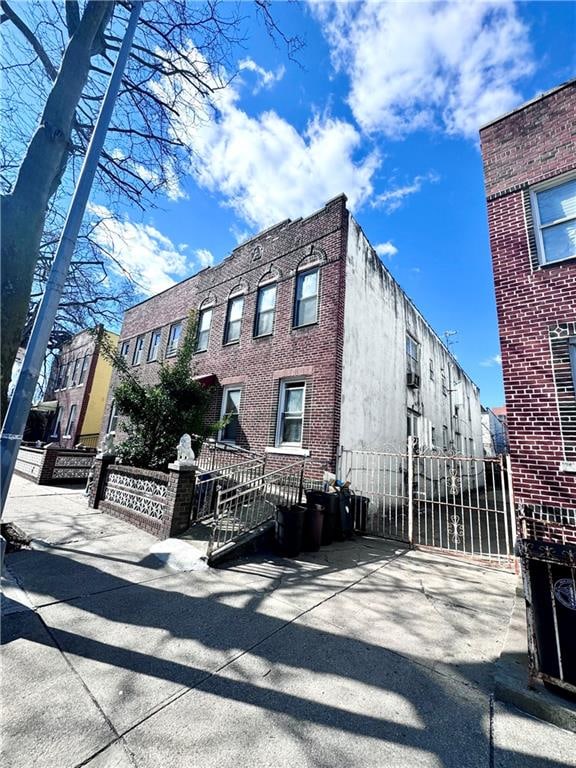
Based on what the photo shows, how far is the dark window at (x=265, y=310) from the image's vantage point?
421 inches

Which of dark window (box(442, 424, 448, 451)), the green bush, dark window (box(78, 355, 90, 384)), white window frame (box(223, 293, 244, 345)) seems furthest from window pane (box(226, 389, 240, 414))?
dark window (box(78, 355, 90, 384))

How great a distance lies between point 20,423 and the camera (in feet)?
9.54

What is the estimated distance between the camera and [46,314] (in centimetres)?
317

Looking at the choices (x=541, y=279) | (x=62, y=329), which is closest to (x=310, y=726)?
(x=541, y=279)

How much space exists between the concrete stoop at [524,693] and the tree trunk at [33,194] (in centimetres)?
575

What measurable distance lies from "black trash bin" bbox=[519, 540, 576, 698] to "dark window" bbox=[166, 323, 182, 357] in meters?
14.4

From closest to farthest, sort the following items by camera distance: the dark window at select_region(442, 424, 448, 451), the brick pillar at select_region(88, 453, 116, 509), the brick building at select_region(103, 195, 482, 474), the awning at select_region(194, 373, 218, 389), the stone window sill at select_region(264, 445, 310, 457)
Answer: the brick pillar at select_region(88, 453, 116, 509), the stone window sill at select_region(264, 445, 310, 457), the brick building at select_region(103, 195, 482, 474), the awning at select_region(194, 373, 218, 389), the dark window at select_region(442, 424, 448, 451)

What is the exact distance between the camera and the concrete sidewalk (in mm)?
1941

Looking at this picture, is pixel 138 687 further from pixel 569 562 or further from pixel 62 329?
pixel 62 329

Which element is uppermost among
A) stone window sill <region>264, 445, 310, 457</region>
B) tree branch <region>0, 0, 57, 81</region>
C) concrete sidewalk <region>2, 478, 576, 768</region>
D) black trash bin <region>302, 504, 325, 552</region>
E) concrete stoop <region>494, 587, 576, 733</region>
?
tree branch <region>0, 0, 57, 81</region>

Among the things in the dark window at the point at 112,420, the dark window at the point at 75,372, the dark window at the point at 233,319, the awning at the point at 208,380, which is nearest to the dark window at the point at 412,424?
the dark window at the point at 233,319

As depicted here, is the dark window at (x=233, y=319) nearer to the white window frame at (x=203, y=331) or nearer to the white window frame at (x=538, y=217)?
the white window frame at (x=203, y=331)

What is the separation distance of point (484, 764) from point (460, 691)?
67cm

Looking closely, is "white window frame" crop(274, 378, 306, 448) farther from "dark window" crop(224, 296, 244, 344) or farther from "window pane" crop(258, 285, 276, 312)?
"dark window" crop(224, 296, 244, 344)
